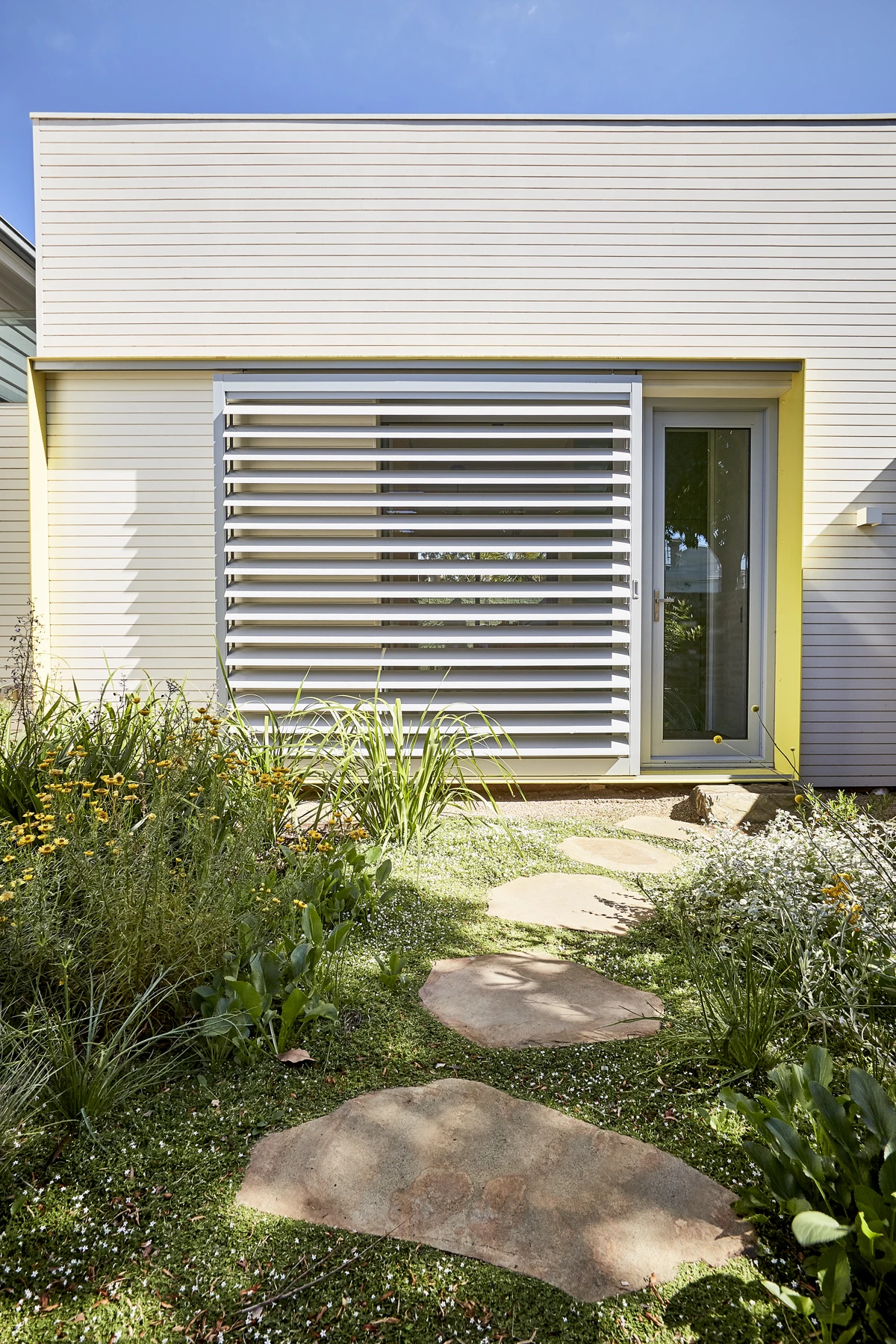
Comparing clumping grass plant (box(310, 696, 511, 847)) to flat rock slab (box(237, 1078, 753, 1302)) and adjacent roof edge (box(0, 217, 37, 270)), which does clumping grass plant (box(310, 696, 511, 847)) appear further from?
adjacent roof edge (box(0, 217, 37, 270))

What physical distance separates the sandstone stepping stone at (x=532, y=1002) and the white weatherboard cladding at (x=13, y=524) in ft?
13.7

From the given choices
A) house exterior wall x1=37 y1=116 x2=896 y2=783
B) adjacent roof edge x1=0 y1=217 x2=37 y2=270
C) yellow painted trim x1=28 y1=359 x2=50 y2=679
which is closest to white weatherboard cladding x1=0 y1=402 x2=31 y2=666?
yellow painted trim x1=28 y1=359 x2=50 y2=679

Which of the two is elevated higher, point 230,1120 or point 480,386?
point 480,386

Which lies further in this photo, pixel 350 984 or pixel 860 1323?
pixel 350 984

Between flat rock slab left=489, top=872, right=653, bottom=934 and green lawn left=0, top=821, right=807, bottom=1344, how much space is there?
2.24 feet

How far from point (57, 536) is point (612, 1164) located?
4.98m

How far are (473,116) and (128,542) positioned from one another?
3.68 m

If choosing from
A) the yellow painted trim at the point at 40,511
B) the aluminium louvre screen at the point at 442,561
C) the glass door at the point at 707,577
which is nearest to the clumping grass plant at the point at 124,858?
the aluminium louvre screen at the point at 442,561

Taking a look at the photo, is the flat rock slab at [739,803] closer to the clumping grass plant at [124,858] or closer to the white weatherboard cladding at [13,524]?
the clumping grass plant at [124,858]


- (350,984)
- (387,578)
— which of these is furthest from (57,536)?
(350,984)

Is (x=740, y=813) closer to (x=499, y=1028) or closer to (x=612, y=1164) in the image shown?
(x=499, y=1028)

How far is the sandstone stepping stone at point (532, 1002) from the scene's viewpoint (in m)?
1.80

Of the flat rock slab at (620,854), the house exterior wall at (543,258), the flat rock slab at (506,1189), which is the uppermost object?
the house exterior wall at (543,258)

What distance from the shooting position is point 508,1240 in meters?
1.15
